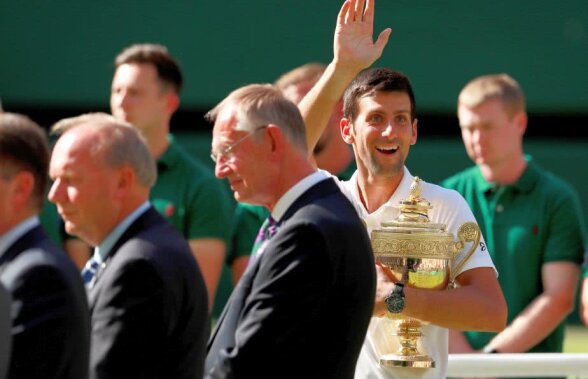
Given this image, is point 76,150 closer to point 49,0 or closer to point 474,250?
point 474,250

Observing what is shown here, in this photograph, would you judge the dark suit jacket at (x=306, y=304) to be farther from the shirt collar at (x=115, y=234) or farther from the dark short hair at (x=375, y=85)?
the dark short hair at (x=375, y=85)

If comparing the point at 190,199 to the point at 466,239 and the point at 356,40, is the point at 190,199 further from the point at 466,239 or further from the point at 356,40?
the point at 466,239

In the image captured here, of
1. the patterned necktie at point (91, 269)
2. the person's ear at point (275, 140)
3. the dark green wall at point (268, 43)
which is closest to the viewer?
the person's ear at point (275, 140)

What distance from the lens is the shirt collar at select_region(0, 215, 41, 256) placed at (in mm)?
3178

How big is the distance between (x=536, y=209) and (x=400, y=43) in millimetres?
4292

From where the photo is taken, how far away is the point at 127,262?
3.18 meters

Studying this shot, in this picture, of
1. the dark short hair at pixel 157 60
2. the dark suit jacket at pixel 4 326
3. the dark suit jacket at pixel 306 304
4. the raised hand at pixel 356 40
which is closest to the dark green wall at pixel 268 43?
the dark short hair at pixel 157 60

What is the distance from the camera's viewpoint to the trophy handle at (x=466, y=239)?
3811 millimetres

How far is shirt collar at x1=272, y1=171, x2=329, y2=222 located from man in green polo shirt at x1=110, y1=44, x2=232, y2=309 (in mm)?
2210

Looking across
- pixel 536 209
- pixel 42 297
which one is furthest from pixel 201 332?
pixel 536 209

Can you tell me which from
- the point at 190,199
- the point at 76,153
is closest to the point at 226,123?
the point at 76,153

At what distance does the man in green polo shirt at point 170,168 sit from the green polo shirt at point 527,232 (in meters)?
1.00

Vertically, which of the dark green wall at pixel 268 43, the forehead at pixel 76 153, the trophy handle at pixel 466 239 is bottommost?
the dark green wall at pixel 268 43

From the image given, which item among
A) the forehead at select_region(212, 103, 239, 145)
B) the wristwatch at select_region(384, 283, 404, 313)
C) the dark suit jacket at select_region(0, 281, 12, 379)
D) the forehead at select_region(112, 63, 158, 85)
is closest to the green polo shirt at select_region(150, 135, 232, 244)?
the forehead at select_region(112, 63, 158, 85)
